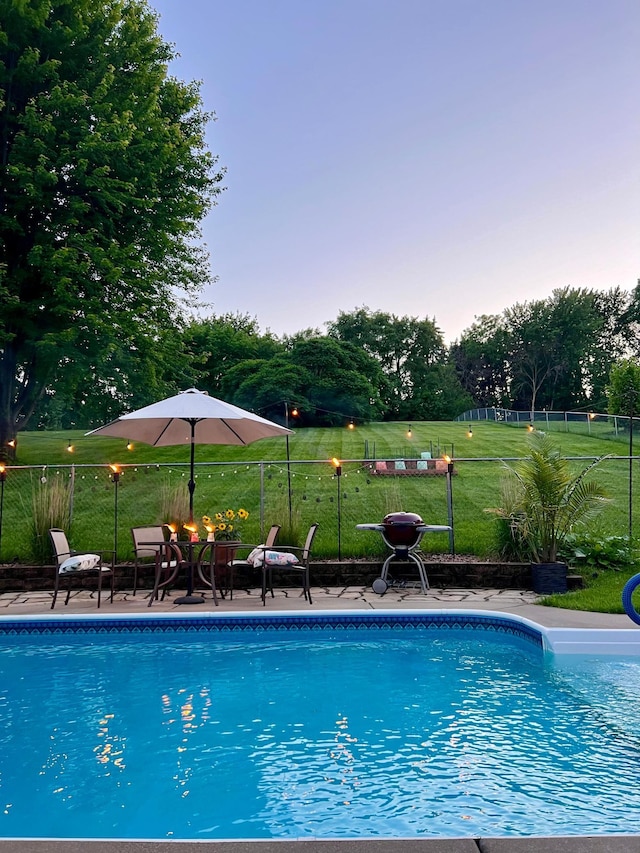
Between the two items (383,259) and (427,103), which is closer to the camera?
(427,103)

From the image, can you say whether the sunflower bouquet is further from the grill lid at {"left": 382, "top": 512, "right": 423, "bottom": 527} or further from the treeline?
the treeline

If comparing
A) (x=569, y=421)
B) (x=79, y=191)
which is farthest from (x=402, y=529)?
(x=569, y=421)

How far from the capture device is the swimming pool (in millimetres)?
3189

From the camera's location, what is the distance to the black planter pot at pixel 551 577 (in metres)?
7.87

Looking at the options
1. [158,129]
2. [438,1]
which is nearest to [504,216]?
[438,1]

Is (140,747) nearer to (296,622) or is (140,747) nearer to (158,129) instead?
(296,622)

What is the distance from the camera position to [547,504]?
8.22m

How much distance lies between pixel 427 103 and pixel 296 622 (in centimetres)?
1207

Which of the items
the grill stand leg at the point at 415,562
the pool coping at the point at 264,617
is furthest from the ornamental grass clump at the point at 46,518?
the grill stand leg at the point at 415,562

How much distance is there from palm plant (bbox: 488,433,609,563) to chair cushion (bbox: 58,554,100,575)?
5.13m

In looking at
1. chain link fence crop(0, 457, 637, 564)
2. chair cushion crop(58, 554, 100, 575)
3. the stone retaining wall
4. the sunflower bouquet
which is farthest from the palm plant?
chair cushion crop(58, 554, 100, 575)

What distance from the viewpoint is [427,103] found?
1437 centimetres

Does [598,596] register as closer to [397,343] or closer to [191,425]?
[191,425]

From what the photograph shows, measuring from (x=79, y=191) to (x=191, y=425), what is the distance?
33.1 feet
